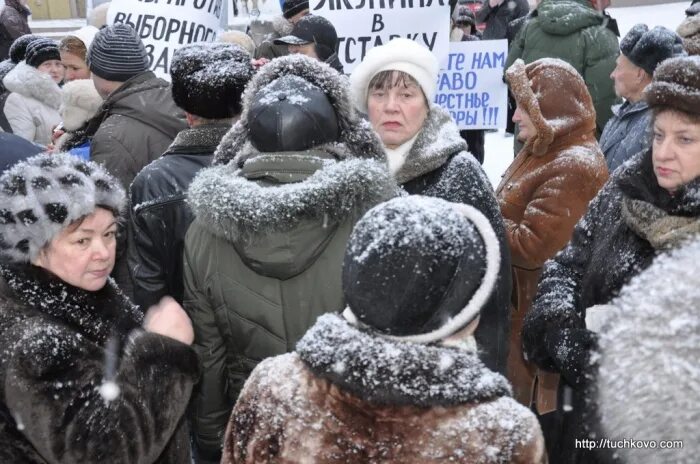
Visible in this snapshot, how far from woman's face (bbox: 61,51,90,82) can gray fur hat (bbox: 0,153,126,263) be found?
12.7 feet

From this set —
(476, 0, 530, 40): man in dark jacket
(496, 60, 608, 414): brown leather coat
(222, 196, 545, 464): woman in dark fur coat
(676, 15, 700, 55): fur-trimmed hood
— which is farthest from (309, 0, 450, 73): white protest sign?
(476, 0, 530, 40): man in dark jacket

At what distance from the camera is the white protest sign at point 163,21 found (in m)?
5.21

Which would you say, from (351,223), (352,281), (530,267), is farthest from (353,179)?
(530,267)

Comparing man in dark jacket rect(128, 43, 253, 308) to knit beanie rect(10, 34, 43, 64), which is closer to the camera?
man in dark jacket rect(128, 43, 253, 308)

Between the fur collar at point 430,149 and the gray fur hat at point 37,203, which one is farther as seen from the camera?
the fur collar at point 430,149

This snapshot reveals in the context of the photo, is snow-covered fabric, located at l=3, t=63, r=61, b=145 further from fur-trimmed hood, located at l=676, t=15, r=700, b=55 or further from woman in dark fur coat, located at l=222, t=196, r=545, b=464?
woman in dark fur coat, located at l=222, t=196, r=545, b=464

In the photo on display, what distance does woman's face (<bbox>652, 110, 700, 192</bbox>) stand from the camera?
2.35m

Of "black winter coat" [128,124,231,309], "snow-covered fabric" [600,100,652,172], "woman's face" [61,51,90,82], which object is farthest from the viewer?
"woman's face" [61,51,90,82]

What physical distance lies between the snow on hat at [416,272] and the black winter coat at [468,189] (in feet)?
4.76

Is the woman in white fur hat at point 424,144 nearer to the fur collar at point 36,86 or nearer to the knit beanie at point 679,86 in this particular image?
the knit beanie at point 679,86

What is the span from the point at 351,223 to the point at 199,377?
2.32 feet

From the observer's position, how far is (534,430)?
1453mm

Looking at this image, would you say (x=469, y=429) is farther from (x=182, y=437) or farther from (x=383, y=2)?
(x=383, y=2)

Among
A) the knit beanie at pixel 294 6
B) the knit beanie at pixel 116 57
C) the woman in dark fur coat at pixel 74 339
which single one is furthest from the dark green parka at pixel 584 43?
the woman in dark fur coat at pixel 74 339
